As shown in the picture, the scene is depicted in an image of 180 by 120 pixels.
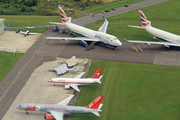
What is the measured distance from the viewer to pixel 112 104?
220 ft

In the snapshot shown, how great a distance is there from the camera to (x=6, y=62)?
294 ft

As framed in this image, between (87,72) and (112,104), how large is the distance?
1912 centimetres

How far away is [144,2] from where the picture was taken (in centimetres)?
15650

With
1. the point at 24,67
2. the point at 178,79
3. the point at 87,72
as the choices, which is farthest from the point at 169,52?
the point at 24,67

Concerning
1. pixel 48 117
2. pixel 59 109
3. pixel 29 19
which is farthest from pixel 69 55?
pixel 29 19

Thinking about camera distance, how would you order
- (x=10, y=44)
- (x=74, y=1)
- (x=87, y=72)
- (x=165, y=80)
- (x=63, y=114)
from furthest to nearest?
(x=74, y=1), (x=10, y=44), (x=87, y=72), (x=165, y=80), (x=63, y=114)

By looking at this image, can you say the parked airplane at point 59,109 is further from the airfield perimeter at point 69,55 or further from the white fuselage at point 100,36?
the white fuselage at point 100,36

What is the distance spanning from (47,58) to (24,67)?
1020 centimetres

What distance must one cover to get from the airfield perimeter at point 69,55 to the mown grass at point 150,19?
11542 mm

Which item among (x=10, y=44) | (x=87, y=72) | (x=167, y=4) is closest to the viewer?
(x=87, y=72)

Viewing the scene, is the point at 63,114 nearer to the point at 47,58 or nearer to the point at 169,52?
the point at 47,58

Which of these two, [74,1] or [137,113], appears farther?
[74,1]

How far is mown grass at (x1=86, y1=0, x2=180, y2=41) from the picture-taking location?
367 feet

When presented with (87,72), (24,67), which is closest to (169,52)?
(87,72)
